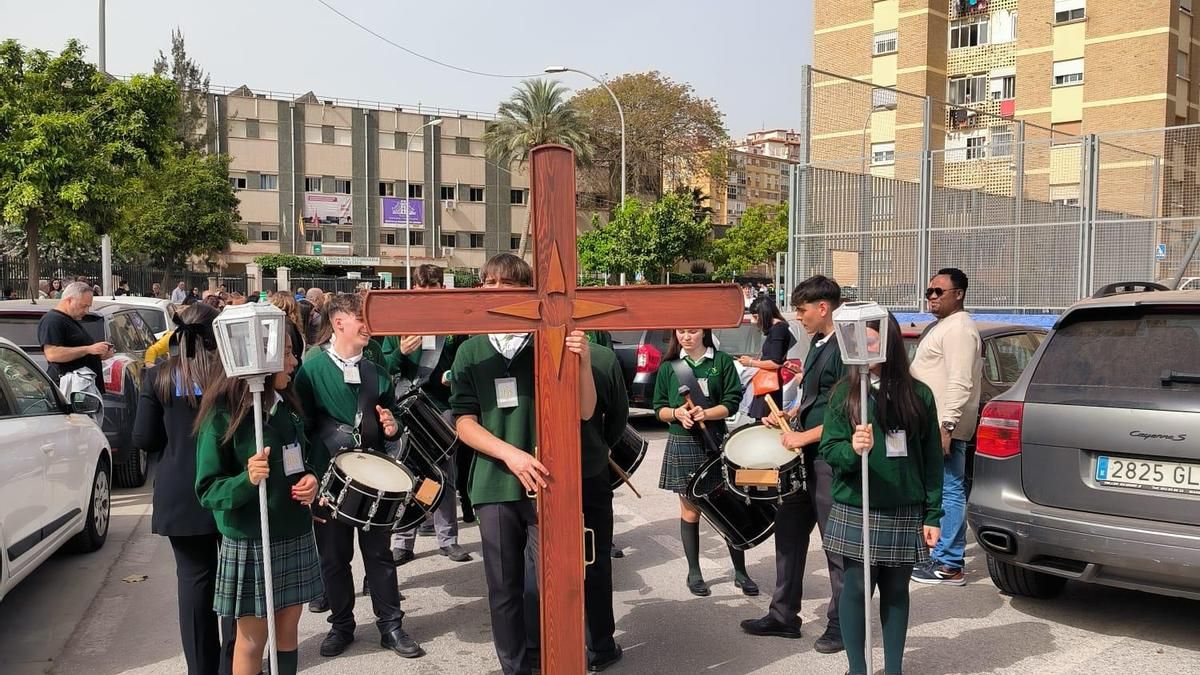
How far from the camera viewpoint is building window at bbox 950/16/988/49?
43062 mm

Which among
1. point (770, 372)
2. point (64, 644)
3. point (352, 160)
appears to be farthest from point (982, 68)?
point (64, 644)

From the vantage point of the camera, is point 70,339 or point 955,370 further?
point 70,339

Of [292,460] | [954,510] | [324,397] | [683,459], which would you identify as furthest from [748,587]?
[292,460]

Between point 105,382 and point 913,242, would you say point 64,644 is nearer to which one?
point 105,382

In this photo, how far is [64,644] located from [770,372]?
4.21 meters

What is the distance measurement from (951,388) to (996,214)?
439 inches

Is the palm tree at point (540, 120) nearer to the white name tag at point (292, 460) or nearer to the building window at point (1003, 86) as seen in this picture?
the building window at point (1003, 86)

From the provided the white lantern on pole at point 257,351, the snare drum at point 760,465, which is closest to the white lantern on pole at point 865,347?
the snare drum at point 760,465

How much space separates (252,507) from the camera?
146 inches

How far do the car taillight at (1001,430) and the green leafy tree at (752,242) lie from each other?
54.8m

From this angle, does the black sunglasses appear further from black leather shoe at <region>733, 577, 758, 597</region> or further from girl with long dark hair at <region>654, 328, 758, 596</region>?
black leather shoe at <region>733, 577, 758, 597</region>

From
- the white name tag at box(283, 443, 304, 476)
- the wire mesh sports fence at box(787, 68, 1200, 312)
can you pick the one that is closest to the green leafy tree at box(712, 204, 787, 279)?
the wire mesh sports fence at box(787, 68, 1200, 312)

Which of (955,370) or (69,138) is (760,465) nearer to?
(955,370)

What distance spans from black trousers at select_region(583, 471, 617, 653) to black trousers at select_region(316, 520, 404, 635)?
107 cm
